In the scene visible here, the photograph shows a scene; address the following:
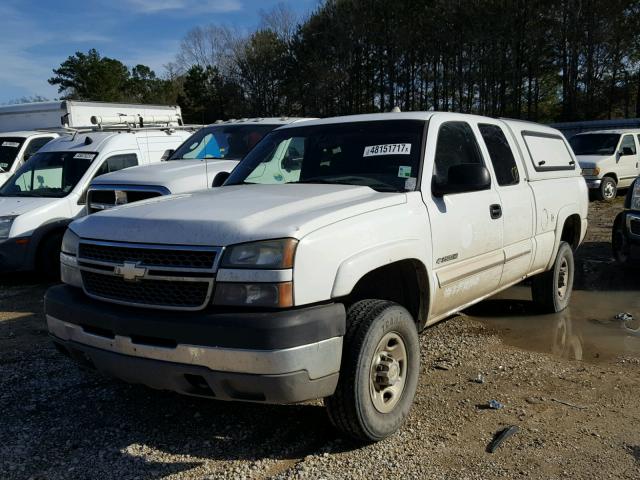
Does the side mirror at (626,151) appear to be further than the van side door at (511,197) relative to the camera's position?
Yes

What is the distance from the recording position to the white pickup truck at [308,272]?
2.88m

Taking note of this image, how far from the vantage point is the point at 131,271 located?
3090mm

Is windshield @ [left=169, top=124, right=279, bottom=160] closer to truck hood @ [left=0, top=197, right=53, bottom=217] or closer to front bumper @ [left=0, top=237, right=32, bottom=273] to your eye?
truck hood @ [left=0, top=197, right=53, bottom=217]

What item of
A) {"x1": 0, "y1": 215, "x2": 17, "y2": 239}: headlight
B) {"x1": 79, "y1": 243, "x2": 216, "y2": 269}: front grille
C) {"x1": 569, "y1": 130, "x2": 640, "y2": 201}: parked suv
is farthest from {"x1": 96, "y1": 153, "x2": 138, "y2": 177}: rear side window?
{"x1": 569, "y1": 130, "x2": 640, "y2": 201}: parked suv

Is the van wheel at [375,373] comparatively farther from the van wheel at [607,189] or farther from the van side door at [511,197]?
the van wheel at [607,189]

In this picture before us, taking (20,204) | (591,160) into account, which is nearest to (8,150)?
(20,204)

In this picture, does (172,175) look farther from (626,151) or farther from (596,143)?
(626,151)

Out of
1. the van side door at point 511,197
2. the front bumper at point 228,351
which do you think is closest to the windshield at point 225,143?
the van side door at point 511,197

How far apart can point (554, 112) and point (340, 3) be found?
1980 cm

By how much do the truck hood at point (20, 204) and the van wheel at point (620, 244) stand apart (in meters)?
7.60

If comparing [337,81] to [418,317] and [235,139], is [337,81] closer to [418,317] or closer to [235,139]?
Answer: [235,139]

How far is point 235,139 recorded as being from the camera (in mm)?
8727

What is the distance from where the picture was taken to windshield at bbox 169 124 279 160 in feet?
28.1

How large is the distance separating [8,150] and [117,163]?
448 cm
